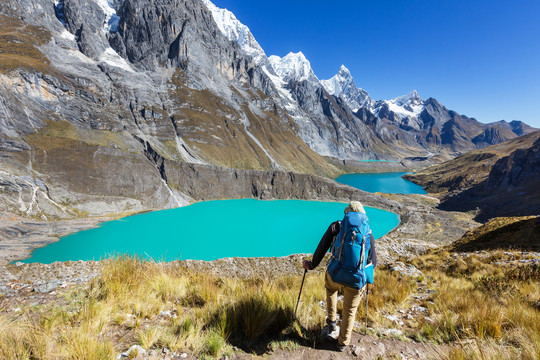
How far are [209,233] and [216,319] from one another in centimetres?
4665

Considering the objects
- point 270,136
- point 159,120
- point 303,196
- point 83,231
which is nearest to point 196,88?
point 159,120

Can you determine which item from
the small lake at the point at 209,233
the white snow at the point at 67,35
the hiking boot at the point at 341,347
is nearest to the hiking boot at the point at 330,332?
the hiking boot at the point at 341,347

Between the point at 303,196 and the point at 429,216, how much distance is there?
37655 mm

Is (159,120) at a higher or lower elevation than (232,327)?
higher

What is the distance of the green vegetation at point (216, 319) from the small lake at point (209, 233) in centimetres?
2844

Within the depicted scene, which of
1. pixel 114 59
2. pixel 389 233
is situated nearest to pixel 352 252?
pixel 389 233

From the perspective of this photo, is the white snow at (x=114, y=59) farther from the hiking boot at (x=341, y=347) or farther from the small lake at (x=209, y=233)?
the hiking boot at (x=341, y=347)

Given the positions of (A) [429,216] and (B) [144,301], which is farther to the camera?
(A) [429,216]

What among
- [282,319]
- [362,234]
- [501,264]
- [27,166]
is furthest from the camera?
[27,166]

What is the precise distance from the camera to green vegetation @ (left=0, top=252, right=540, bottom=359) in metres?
2.72

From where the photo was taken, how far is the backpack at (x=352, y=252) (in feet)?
11.1

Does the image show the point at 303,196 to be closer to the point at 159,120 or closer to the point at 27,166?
the point at 159,120

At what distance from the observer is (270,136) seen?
134000 mm

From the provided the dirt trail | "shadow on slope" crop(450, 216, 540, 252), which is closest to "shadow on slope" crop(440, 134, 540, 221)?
"shadow on slope" crop(450, 216, 540, 252)
